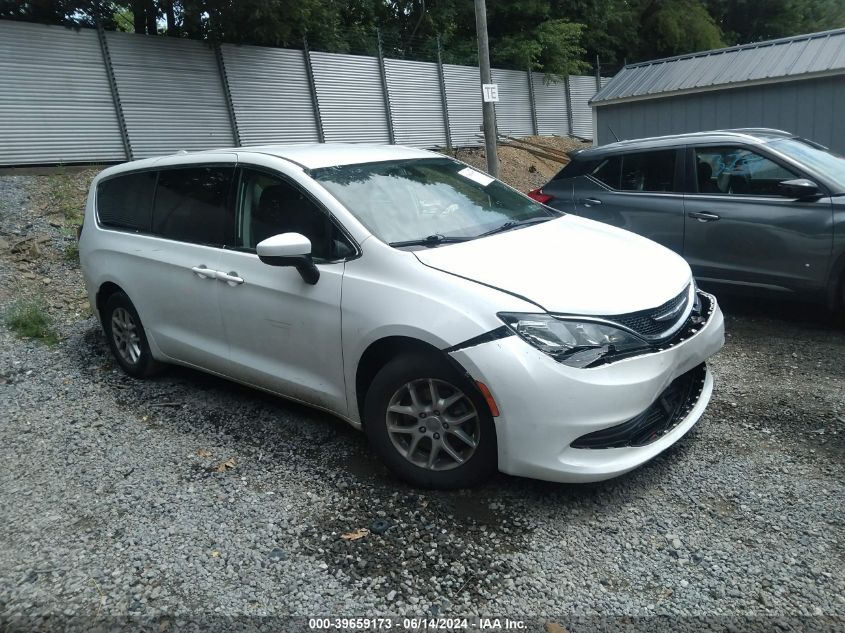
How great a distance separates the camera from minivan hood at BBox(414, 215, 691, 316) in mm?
3264

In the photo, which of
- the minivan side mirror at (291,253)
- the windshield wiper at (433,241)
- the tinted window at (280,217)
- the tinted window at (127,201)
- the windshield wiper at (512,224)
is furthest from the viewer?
the tinted window at (127,201)

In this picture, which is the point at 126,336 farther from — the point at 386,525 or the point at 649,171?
the point at 649,171

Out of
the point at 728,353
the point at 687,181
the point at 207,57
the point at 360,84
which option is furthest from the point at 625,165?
the point at 360,84

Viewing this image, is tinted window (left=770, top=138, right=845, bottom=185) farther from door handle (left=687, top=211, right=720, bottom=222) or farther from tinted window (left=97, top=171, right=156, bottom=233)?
tinted window (left=97, top=171, right=156, bottom=233)

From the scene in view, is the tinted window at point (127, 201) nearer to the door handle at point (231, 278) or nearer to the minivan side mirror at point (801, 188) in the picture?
the door handle at point (231, 278)

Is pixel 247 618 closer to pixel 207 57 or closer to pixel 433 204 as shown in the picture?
pixel 433 204

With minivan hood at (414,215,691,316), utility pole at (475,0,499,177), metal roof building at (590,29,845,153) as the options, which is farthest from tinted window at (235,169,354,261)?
metal roof building at (590,29,845,153)

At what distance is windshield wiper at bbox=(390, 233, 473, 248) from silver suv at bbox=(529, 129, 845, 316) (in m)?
3.22

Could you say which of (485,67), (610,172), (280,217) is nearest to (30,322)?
(280,217)

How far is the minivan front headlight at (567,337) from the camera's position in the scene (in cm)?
310

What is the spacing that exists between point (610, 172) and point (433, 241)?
149 inches

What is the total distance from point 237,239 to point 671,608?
10.1 feet

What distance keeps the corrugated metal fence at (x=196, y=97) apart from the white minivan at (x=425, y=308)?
807 cm

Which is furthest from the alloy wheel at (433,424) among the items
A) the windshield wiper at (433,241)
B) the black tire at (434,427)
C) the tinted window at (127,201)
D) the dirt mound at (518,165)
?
the dirt mound at (518,165)
